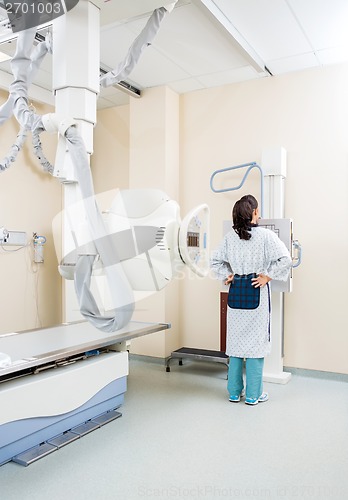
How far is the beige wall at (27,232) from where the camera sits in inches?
176

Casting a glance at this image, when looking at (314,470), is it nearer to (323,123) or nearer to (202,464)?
(202,464)

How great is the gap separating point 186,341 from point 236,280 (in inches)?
61.2

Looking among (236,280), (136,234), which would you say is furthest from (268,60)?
(136,234)

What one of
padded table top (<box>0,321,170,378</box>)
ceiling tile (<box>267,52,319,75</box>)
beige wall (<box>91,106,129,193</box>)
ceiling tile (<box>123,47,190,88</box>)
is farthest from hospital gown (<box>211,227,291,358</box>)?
beige wall (<box>91,106,129,193</box>)

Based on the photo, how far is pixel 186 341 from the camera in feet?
15.3

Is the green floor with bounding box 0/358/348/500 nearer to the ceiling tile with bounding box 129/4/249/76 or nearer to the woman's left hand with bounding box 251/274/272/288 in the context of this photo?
the woman's left hand with bounding box 251/274/272/288

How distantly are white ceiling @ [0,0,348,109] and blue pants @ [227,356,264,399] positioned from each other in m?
2.44

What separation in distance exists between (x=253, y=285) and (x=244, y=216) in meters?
0.52

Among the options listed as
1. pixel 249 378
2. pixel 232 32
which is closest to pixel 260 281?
pixel 249 378

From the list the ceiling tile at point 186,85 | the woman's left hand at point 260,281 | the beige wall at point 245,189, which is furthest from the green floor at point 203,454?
the ceiling tile at point 186,85

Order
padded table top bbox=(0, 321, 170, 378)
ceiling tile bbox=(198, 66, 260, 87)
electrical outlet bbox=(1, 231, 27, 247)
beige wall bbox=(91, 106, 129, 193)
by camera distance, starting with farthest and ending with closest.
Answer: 1. beige wall bbox=(91, 106, 129, 193)
2. electrical outlet bbox=(1, 231, 27, 247)
3. ceiling tile bbox=(198, 66, 260, 87)
4. padded table top bbox=(0, 321, 170, 378)

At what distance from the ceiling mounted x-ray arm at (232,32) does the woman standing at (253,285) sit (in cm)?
122

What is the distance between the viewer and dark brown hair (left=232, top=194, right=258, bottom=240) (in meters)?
3.27

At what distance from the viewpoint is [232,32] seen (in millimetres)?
3287
